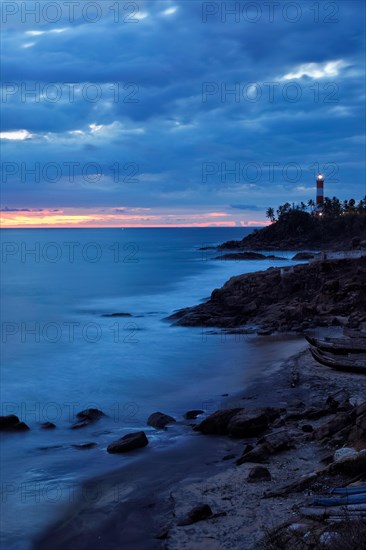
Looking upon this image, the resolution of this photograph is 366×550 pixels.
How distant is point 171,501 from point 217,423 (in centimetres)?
396

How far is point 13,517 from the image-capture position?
37.3 ft

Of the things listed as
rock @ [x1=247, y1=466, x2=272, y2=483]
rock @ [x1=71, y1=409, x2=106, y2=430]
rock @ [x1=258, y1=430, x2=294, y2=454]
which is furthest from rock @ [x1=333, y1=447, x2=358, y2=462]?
rock @ [x1=71, y1=409, x2=106, y2=430]

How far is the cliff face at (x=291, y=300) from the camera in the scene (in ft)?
100

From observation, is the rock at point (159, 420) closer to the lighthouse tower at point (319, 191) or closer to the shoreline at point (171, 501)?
the shoreline at point (171, 501)

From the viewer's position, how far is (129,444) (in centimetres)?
1426

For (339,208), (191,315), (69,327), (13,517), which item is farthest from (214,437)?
(339,208)

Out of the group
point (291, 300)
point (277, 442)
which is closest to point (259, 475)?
point (277, 442)

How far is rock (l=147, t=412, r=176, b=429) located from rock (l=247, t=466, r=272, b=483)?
5.07 m

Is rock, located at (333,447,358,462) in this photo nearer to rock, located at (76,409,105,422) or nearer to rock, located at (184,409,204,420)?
rock, located at (184,409,204,420)

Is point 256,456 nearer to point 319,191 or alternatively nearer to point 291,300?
point 291,300

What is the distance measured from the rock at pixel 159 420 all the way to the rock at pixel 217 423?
1355mm

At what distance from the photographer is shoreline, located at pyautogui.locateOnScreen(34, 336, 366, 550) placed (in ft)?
31.7

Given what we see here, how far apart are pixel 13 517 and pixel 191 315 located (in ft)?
77.0

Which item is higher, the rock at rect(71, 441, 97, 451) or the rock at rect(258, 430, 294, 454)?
the rock at rect(258, 430, 294, 454)
